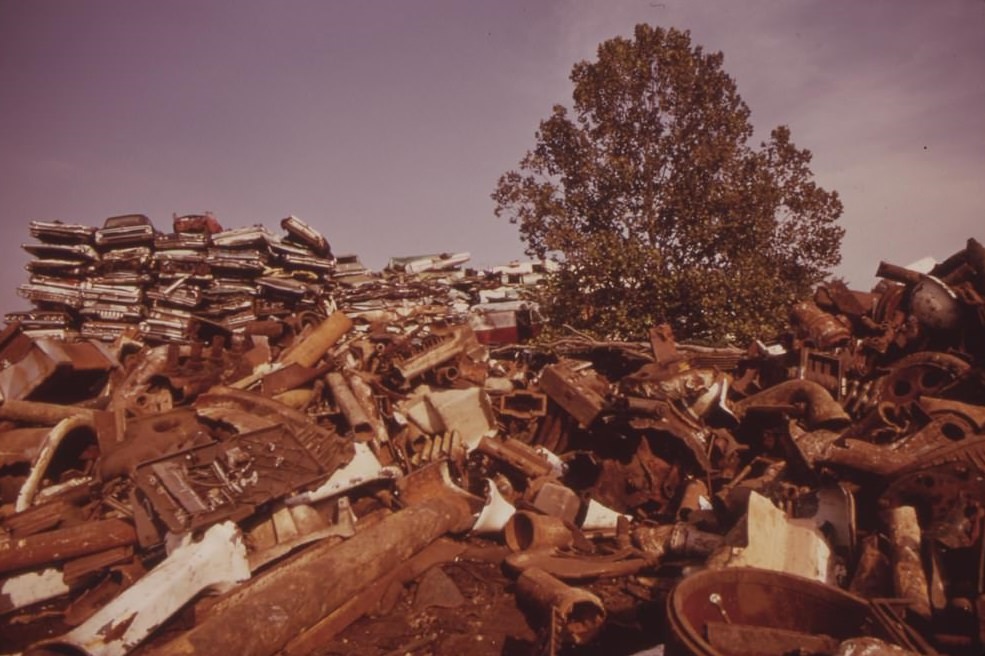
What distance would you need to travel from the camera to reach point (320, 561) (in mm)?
3906

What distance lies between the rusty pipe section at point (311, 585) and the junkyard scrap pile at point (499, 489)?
0.06 feet

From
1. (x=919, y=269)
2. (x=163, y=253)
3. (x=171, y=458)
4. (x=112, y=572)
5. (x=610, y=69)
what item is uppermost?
(x=610, y=69)

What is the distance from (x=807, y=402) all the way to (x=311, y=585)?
5.51 metres

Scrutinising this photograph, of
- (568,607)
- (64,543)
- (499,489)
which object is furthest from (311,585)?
(499,489)

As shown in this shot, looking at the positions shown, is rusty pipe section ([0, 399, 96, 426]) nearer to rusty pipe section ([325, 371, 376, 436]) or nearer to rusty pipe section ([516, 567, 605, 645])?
rusty pipe section ([325, 371, 376, 436])

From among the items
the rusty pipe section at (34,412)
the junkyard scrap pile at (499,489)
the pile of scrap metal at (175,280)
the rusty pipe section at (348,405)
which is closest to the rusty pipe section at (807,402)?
the junkyard scrap pile at (499,489)

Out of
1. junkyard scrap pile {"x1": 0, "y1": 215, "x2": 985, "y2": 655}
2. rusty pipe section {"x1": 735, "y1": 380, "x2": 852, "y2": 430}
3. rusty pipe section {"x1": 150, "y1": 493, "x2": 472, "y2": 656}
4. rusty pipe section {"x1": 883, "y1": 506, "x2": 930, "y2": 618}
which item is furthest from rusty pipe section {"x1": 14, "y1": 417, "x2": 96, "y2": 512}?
rusty pipe section {"x1": 735, "y1": 380, "x2": 852, "y2": 430}

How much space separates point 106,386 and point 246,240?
13.0ft

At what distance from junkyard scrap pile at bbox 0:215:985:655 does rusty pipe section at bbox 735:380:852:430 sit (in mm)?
29

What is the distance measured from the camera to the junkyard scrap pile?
3.27 m

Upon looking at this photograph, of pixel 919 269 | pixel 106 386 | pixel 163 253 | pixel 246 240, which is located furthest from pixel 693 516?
pixel 163 253

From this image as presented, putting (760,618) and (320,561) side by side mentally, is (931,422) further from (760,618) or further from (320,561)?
(320,561)

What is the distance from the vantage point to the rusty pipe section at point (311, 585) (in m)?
2.97

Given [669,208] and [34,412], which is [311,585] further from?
[669,208]
